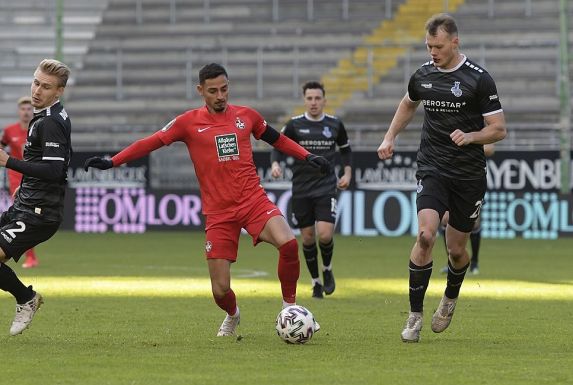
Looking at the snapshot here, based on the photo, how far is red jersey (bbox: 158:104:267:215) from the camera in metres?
9.84

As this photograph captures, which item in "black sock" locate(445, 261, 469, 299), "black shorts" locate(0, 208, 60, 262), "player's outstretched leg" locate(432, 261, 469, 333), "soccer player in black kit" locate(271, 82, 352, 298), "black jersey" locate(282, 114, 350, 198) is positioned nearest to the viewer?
"black shorts" locate(0, 208, 60, 262)

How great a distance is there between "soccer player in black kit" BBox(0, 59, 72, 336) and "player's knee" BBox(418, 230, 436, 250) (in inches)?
99.0

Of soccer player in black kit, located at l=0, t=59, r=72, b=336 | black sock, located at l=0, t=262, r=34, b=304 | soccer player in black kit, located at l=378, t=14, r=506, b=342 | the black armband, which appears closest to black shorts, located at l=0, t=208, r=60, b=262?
soccer player in black kit, located at l=0, t=59, r=72, b=336

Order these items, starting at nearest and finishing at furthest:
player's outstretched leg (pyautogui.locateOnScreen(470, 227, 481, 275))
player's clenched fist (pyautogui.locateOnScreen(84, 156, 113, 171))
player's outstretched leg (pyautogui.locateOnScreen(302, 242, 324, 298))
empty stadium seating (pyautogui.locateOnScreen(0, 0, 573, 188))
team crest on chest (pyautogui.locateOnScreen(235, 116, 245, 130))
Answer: player's clenched fist (pyautogui.locateOnScreen(84, 156, 113, 171)), team crest on chest (pyautogui.locateOnScreen(235, 116, 245, 130)), player's outstretched leg (pyautogui.locateOnScreen(302, 242, 324, 298)), player's outstretched leg (pyautogui.locateOnScreen(470, 227, 481, 275)), empty stadium seating (pyautogui.locateOnScreen(0, 0, 573, 188))

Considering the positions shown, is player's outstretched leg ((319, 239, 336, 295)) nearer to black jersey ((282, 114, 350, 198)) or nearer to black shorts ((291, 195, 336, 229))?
black shorts ((291, 195, 336, 229))

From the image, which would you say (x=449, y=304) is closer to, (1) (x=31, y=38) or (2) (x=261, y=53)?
(2) (x=261, y=53)

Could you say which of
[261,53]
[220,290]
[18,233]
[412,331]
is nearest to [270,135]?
[220,290]

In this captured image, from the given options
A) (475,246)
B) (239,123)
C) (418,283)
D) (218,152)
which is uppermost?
(239,123)

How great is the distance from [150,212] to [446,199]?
1978cm

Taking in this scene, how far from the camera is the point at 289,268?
32.4ft

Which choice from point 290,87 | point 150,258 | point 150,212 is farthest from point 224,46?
point 150,258

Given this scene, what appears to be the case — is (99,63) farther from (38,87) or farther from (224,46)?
(38,87)

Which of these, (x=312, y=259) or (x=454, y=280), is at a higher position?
(x=454, y=280)

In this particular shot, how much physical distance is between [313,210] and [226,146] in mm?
4741
